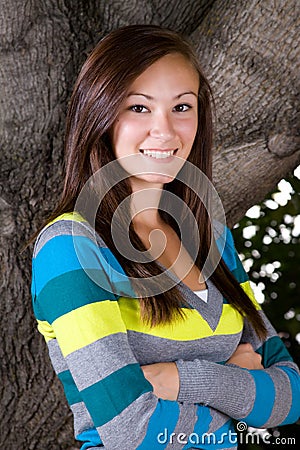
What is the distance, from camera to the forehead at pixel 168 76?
176cm

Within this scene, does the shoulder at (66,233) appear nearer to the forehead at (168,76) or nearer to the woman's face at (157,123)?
the woman's face at (157,123)

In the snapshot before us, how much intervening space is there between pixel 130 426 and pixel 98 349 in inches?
6.3

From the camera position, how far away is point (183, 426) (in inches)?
64.8

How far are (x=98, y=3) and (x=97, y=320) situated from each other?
1.17 m

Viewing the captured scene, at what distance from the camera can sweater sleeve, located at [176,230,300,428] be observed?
1687 mm

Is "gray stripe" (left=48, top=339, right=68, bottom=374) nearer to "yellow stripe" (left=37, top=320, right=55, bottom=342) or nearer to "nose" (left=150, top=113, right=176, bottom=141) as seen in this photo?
"yellow stripe" (left=37, top=320, right=55, bottom=342)

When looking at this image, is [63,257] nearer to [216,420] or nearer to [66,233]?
[66,233]

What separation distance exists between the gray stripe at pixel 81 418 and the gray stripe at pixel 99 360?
14cm

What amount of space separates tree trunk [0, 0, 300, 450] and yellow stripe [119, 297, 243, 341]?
0.63 meters

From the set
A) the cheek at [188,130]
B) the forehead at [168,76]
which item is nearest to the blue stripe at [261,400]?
the cheek at [188,130]

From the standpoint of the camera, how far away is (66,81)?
7.55ft

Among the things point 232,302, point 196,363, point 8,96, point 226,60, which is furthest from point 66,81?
point 196,363

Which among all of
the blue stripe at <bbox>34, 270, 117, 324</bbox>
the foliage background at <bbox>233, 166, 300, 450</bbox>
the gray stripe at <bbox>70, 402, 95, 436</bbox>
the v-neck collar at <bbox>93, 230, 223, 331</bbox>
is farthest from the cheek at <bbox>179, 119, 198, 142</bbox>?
the foliage background at <bbox>233, 166, 300, 450</bbox>

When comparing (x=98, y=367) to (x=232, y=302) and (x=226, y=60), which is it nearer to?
(x=232, y=302)
